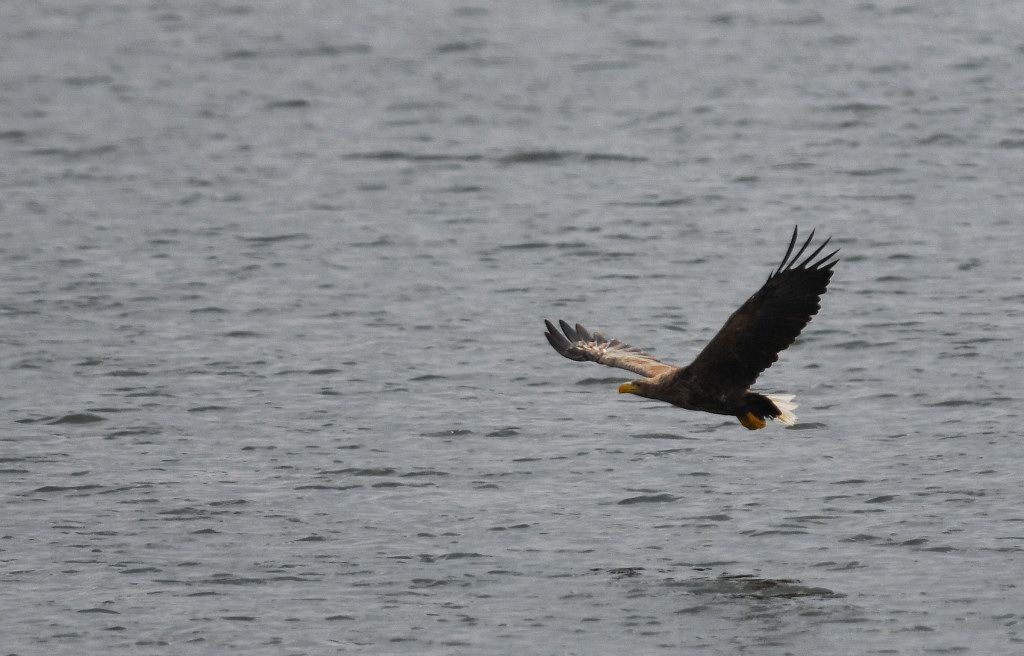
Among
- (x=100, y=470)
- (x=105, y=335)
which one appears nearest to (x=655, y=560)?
(x=100, y=470)

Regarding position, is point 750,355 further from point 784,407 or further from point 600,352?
point 600,352

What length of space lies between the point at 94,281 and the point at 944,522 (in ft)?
29.1

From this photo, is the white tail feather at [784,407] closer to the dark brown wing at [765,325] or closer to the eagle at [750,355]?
the eagle at [750,355]

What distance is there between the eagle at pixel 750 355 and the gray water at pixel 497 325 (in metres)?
0.97

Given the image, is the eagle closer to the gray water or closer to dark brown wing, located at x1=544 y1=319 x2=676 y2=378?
dark brown wing, located at x1=544 y1=319 x2=676 y2=378

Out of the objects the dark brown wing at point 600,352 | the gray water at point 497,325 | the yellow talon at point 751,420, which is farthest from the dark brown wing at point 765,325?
the gray water at point 497,325

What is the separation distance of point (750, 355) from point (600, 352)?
175 cm

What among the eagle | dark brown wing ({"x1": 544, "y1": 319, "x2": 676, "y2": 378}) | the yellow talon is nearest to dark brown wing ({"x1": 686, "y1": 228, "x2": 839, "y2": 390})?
the eagle

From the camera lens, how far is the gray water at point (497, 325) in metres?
11.3

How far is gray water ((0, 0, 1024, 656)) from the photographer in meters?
11.3

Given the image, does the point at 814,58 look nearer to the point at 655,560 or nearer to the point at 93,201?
the point at 93,201

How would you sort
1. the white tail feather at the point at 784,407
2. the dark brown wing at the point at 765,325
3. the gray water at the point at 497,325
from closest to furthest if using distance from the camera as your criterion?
the dark brown wing at the point at 765,325
the gray water at the point at 497,325
the white tail feather at the point at 784,407

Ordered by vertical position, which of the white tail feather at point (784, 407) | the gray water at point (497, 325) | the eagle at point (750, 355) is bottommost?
the gray water at point (497, 325)

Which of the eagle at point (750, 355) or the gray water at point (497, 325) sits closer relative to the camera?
the eagle at point (750, 355)
